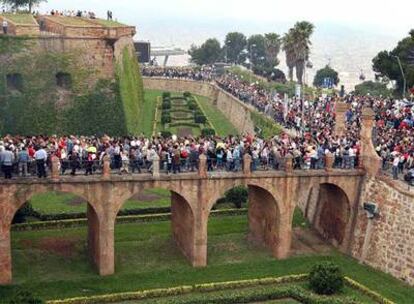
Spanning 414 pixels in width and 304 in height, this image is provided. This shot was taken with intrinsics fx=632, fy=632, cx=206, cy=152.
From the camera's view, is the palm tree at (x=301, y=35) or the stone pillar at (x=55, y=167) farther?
the palm tree at (x=301, y=35)

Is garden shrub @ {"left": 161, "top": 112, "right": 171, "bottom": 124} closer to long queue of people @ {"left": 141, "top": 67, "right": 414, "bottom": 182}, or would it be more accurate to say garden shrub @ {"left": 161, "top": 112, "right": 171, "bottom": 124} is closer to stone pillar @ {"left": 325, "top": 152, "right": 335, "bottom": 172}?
long queue of people @ {"left": 141, "top": 67, "right": 414, "bottom": 182}

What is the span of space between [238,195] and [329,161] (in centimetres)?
1028

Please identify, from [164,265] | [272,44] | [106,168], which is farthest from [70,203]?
[272,44]

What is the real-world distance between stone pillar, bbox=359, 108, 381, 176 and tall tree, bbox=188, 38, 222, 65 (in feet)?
279

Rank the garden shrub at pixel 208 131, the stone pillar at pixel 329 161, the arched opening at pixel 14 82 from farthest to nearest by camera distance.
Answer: the garden shrub at pixel 208 131, the arched opening at pixel 14 82, the stone pillar at pixel 329 161

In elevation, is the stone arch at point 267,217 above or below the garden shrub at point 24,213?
above

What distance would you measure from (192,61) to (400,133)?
3373 inches

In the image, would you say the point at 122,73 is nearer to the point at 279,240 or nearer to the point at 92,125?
the point at 92,125

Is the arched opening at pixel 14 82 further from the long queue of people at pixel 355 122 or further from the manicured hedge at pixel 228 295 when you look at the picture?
the manicured hedge at pixel 228 295

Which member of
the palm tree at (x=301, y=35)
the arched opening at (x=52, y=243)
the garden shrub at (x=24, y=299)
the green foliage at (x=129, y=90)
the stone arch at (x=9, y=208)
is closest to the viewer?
the garden shrub at (x=24, y=299)

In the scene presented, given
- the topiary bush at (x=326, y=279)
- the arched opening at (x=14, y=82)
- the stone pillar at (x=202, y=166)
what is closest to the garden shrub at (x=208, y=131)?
the arched opening at (x=14, y=82)

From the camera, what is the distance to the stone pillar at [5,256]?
1227 inches

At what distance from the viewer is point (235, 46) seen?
125 metres

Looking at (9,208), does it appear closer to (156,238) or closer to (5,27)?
(156,238)
